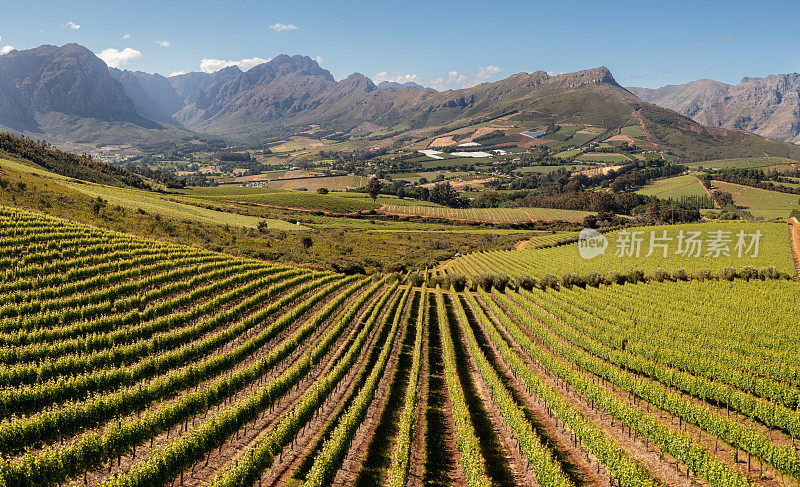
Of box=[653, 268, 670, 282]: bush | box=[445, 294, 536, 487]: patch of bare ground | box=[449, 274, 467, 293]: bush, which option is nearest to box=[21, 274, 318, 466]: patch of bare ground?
box=[445, 294, 536, 487]: patch of bare ground

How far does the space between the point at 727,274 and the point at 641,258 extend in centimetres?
2035

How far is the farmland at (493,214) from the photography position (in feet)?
514

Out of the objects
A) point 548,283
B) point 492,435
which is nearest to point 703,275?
point 548,283

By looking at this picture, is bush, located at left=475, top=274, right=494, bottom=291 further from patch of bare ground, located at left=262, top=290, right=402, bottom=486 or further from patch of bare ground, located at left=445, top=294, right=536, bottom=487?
patch of bare ground, located at left=262, top=290, right=402, bottom=486

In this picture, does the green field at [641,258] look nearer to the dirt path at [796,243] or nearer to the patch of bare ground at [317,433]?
the dirt path at [796,243]

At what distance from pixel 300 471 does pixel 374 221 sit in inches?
5096

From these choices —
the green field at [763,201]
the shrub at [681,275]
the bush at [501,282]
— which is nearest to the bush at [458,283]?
the bush at [501,282]

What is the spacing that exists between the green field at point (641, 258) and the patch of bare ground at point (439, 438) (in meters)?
40.7

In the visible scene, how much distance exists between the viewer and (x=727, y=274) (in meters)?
53.2

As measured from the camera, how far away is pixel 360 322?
42.1 meters

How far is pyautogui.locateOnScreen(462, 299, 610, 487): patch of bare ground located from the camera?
60.1 feet

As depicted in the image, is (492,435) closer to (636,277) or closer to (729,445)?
(729,445)

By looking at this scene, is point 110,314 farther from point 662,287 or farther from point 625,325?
point 662,287

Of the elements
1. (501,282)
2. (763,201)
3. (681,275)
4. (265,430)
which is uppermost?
(763,201)
